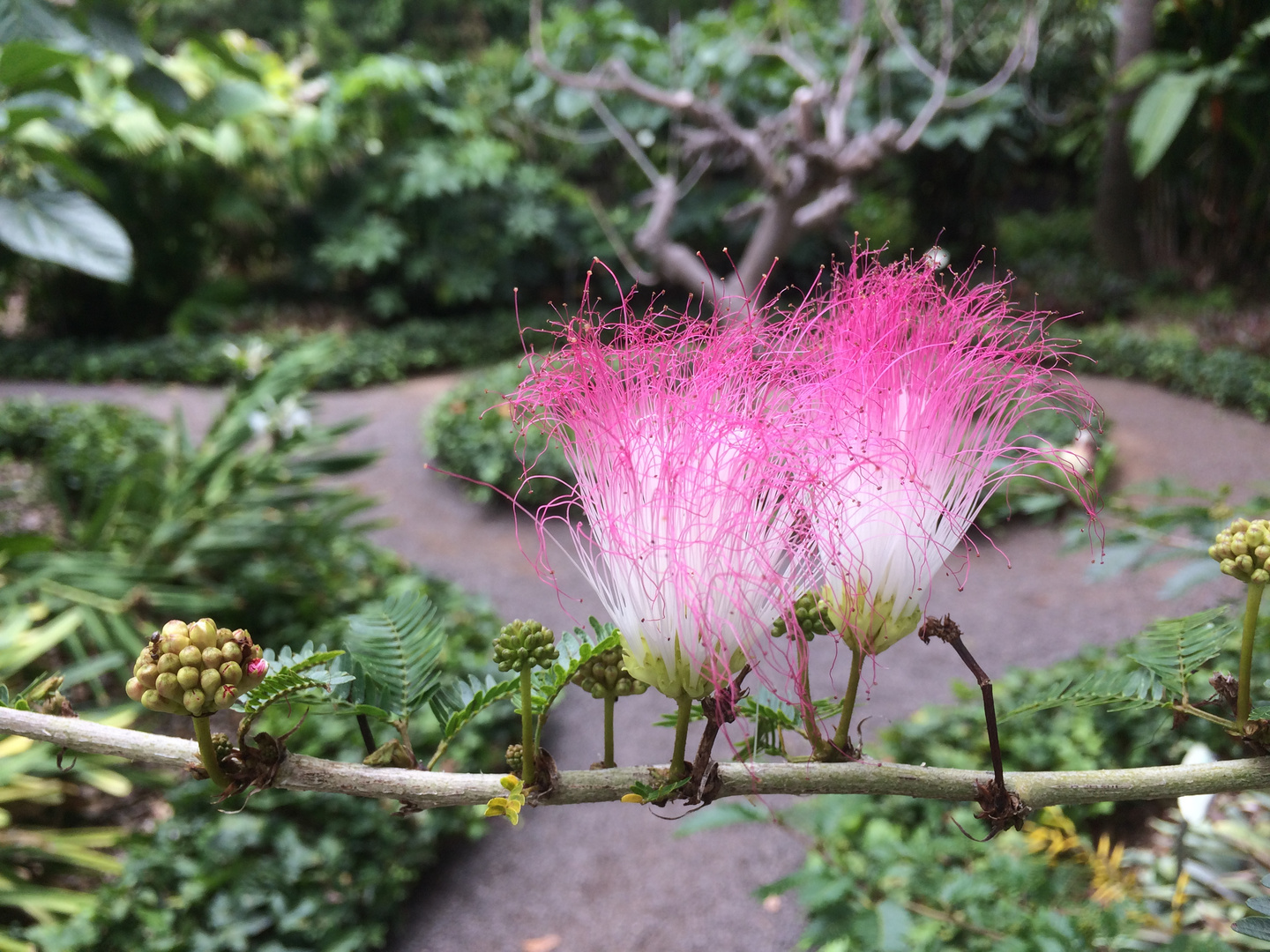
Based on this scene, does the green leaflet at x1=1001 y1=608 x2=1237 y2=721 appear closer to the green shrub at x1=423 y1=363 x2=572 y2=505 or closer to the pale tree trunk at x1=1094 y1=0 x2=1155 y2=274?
the green shrub at x1=423 y1=363 x2=572 y2=505

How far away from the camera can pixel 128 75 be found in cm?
121

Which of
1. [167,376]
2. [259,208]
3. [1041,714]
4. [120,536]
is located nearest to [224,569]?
[120,536]

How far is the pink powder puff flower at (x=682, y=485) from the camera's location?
1.73 feet

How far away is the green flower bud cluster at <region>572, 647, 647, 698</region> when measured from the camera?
0.56 meters

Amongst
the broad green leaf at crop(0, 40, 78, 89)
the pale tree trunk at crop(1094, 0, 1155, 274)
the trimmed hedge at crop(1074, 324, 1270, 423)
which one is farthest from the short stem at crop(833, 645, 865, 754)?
the pale tree trunk at crop(1094, 0, 1155, 274)

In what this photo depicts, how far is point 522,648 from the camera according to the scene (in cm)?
48

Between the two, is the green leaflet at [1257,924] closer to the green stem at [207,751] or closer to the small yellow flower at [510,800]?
the small yellow flower at [510,800]

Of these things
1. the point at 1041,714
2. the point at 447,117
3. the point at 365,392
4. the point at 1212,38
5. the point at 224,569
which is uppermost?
the point at 447,117

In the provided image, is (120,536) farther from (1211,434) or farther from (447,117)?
(447,117)

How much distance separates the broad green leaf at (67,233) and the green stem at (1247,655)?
1.23 m

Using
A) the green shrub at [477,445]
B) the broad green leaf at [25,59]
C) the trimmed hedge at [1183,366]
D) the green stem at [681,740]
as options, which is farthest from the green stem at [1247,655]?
the trimmed hedge at [1183,366]

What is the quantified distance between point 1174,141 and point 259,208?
1059 cm

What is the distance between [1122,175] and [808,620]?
1024 centimetres

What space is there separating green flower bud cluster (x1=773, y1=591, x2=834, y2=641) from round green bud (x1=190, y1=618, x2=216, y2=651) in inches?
14.6
